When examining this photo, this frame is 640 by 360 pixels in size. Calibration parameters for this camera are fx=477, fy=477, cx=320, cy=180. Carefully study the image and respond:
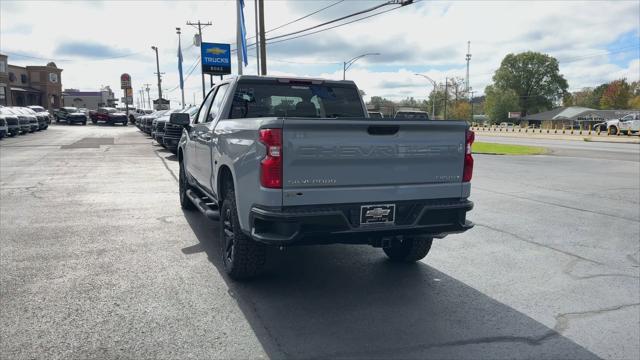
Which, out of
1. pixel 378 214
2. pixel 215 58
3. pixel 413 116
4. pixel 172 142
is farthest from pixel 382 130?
pixel 215 58

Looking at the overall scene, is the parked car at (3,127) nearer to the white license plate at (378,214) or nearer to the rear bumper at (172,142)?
the rear bumper at (172,142)

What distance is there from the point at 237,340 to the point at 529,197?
8172 millimetres

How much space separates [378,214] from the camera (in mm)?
4117

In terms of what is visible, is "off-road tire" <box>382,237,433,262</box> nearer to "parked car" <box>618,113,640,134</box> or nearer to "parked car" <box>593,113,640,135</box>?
"parked car" <box>618,113,640,134</box>

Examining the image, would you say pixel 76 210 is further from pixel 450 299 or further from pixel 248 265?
pixel 450 299

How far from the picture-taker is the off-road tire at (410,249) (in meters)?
5.23

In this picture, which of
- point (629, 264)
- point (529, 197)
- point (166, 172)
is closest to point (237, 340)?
point (629, 264)

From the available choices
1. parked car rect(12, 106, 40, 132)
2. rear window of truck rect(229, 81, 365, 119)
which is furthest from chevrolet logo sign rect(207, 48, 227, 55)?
rear window of truck rect(229, 81, 365, 119)

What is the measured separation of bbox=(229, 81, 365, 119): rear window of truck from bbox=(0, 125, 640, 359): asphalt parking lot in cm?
173

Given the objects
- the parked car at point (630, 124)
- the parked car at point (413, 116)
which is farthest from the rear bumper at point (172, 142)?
the parked car at point (630, 124)

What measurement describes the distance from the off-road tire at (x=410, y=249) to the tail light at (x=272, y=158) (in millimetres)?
1961

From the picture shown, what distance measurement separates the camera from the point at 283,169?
12.5ft

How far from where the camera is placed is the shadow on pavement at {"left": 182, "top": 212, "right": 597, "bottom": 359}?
3500 mm

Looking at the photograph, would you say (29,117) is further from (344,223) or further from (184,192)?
(344,223)
